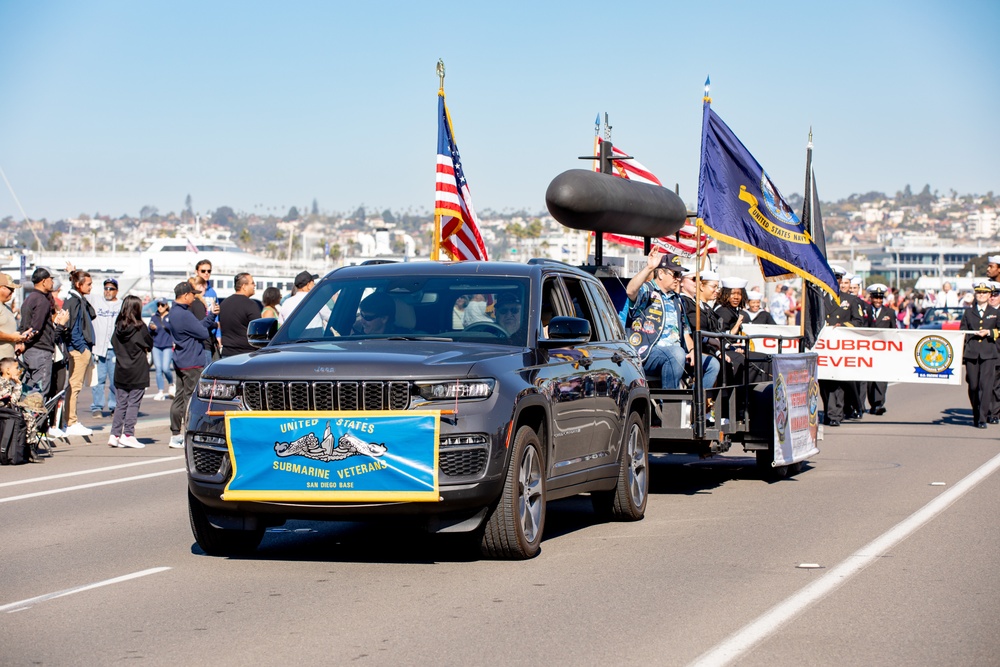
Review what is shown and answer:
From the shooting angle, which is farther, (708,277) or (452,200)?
(452,200)

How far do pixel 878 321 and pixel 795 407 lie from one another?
10.7 m

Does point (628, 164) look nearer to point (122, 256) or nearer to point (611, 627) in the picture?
point (611, 627)

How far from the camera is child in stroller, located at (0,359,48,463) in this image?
14828 mm

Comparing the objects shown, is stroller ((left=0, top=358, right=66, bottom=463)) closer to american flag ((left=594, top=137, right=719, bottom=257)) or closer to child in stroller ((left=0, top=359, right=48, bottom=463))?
child in stroller ((left=0, top=359, right=48, bottom=463))

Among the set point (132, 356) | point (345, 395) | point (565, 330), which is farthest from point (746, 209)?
point (132, 356)

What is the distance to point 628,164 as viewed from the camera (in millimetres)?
20078

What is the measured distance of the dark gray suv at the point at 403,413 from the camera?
816cm

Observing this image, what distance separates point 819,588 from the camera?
8023 mm

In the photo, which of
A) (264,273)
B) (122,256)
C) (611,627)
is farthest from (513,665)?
(122,256)

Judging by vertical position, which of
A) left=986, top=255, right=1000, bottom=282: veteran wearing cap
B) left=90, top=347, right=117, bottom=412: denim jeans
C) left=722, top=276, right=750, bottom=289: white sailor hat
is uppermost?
left=986, top=255, right=1000, bottom=282: veteran wearing cap

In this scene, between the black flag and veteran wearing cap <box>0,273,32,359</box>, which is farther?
the black flag

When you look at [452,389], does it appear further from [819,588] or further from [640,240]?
[640,240]

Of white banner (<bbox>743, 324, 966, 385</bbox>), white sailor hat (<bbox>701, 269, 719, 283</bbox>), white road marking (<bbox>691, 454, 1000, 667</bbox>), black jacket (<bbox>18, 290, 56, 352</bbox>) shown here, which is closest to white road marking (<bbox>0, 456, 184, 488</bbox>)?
black jacket (<bbox>18, 290, 56, 352</bbox>)

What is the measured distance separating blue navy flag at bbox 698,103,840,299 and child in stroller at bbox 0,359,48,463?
7246 millimetres
